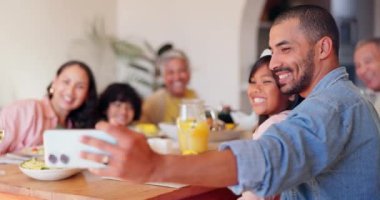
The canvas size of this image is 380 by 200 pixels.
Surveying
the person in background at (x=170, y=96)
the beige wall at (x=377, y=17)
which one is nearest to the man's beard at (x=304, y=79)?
the person in background at (x=170, y=96)

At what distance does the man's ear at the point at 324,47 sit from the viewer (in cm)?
119

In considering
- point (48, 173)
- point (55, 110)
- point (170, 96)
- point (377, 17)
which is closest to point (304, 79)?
point (48, 173)

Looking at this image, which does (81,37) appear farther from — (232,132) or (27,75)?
(232,132)

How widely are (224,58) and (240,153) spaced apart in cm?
343

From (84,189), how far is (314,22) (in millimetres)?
784

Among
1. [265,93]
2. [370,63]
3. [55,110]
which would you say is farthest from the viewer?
[370,63]

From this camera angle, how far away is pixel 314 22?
120 centimetres

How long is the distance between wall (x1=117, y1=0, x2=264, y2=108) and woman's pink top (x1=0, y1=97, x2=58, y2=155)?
203 cm

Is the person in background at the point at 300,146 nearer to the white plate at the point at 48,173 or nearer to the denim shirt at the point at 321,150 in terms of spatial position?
the denim shirt at the point at 321,150

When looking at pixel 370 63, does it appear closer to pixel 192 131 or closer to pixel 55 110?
pixel 192 131

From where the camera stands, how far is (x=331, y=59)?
121cm

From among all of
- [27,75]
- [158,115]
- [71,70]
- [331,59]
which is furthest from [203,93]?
[331,59]

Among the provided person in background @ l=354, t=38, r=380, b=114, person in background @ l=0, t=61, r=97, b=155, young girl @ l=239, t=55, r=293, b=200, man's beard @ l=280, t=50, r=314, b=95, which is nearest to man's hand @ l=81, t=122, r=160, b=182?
man's beard @ l=280, t=50, r=314, b=95

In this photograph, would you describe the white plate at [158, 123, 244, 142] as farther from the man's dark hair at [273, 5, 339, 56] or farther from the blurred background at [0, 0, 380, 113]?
the blurred background at [0, 0, 380, 113]
